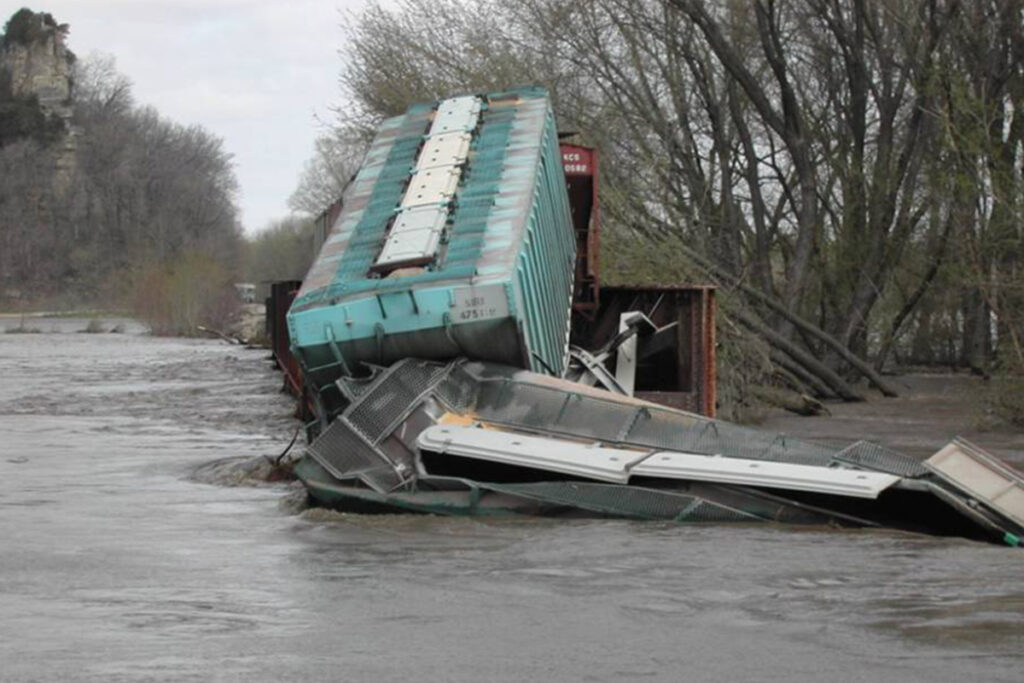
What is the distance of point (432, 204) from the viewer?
58.9 ft

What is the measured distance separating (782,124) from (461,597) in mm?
25069

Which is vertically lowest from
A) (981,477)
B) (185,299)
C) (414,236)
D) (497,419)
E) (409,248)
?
(981,477)

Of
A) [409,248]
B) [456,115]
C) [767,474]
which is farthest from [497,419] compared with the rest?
[456,115]

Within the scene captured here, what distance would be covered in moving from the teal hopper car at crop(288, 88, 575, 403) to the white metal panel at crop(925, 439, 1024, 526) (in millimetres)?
4196

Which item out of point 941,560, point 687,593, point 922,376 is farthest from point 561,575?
point 922,376

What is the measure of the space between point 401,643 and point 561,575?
238cm

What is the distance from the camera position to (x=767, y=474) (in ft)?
44.3

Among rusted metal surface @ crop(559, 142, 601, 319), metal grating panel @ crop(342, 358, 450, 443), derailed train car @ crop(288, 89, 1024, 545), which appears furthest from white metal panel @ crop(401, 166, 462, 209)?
rusted metal surface @ crop(559, 142, 601, 319)

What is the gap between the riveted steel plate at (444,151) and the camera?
19.2m

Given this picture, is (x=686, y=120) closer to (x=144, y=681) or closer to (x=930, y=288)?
(x=930, y=288)

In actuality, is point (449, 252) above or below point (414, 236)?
below

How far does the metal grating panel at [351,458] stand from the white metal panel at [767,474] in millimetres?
2079

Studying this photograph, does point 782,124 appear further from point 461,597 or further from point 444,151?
point 461,597

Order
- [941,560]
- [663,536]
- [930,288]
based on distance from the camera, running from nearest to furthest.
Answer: [941,560]
[663,536]
[930,288]
